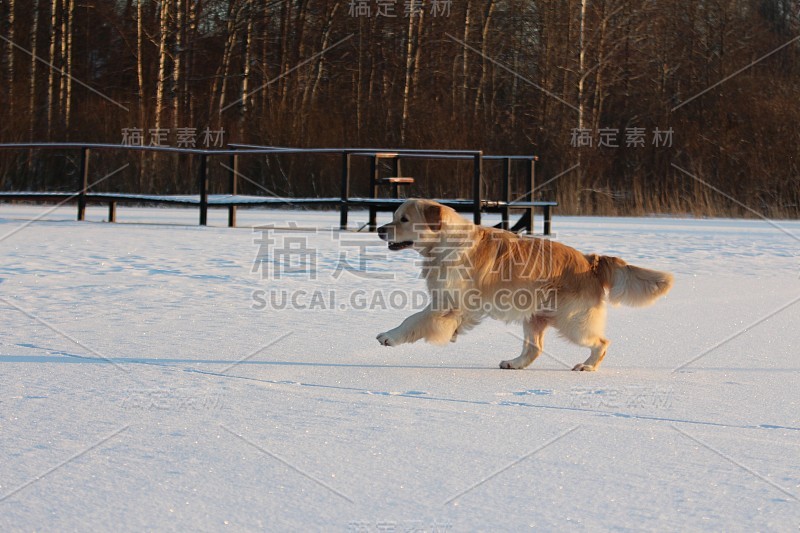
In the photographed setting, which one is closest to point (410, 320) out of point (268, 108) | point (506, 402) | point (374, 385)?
point (374, 385)

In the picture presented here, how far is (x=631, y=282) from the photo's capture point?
4.76 m

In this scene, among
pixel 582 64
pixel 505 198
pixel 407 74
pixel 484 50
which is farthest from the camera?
pixel 484 50

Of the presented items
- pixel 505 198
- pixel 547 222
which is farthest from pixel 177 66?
pixel 547 222

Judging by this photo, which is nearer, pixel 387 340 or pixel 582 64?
pixel 387 340

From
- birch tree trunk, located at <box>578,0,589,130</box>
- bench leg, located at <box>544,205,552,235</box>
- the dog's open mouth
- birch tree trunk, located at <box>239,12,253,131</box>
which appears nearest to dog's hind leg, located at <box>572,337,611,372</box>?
the dog's open mouth

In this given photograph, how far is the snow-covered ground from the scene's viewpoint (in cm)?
249

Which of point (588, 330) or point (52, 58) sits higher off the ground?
point (52, 58)

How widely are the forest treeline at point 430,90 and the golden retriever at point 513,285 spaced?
12163 mm

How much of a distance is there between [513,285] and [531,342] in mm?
324

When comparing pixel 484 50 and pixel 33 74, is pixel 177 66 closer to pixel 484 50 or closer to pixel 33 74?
pixel 33 74

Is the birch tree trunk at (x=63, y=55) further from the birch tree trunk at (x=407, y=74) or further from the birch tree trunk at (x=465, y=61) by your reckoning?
the birch tree trunk at (x=465, y=61)

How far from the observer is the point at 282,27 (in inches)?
950

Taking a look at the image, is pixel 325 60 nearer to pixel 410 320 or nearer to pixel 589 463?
pixel 410 320

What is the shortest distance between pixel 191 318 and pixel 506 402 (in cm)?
256
